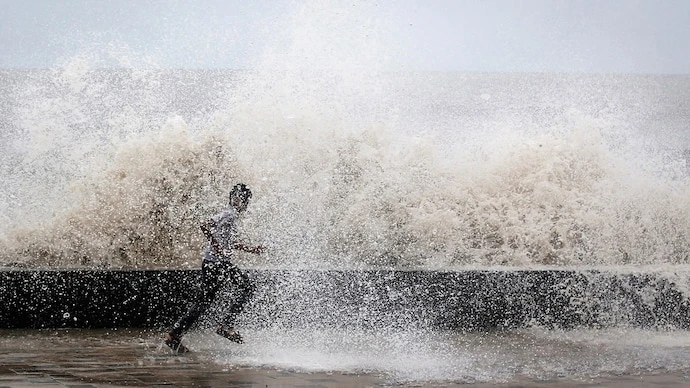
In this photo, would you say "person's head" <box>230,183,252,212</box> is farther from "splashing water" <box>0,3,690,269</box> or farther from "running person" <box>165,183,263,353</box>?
"splashing water" <box>0,3,690,269</box>

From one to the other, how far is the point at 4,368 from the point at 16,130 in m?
34.2

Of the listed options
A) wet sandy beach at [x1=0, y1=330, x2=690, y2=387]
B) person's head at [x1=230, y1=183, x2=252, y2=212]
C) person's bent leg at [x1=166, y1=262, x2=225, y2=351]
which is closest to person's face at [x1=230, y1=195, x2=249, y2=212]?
person's head at [x1=230, y1=183, x2=252, y2=212]

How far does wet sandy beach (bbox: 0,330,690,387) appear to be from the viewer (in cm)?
575

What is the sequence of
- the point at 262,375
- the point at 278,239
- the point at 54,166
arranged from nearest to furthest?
the point at 262,375 < the point at 278,239 < the point at 54,166

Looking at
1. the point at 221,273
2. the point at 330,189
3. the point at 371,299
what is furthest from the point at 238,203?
the point at 330,189

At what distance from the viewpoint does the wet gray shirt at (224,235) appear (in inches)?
287

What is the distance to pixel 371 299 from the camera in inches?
336

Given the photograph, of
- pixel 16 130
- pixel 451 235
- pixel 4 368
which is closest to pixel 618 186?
pixel 451 235

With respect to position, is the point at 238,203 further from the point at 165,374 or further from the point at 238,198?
the point at 165,374

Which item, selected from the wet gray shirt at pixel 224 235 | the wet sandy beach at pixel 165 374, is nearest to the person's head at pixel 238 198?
the wet gray shirt at pixel 224 235

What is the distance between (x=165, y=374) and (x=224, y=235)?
1491 millimetres

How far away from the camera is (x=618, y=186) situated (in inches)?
498

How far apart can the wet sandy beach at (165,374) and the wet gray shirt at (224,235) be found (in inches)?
28.6

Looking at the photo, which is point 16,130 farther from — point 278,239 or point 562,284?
point 562,284
